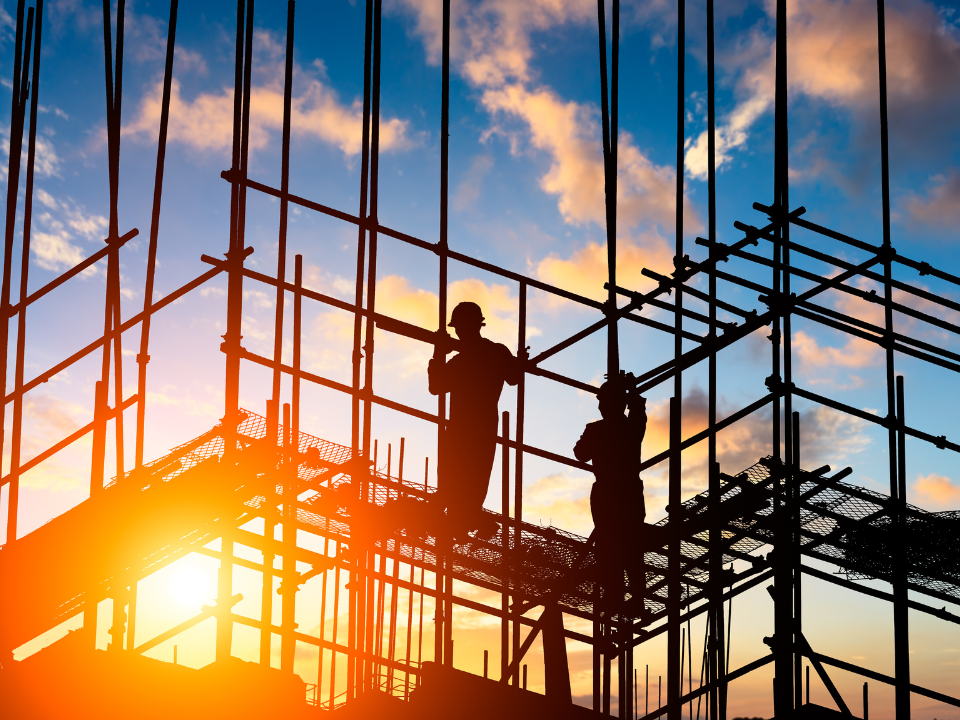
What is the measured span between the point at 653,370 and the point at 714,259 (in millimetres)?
1140

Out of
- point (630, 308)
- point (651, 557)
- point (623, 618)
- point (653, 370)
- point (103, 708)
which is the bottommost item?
point (103, 708)

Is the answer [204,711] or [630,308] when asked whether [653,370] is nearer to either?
[630,308]

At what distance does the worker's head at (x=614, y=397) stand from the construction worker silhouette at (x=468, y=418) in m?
1.16

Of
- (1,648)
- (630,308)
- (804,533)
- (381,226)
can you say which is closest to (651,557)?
(804,533)

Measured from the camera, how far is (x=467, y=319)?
6.69 m

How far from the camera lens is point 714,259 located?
7883mm

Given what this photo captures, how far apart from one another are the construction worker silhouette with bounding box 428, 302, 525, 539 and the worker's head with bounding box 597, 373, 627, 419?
1164 mm

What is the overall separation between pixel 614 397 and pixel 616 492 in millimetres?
842

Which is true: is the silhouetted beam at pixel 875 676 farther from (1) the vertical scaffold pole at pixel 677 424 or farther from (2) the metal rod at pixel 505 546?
(2) the metal rod at pixel 505 546

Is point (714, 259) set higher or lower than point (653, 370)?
higher

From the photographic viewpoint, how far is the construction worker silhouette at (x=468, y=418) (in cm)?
652

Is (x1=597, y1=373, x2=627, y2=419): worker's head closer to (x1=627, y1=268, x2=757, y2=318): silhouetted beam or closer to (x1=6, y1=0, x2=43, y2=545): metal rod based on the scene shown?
(x1=627, y1=268, x2=757, y2=318): silhouetted beam

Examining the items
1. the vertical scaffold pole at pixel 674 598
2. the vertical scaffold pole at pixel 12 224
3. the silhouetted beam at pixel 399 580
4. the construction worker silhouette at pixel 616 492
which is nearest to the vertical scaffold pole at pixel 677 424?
the vertical scaffold pole at pixel 674 598

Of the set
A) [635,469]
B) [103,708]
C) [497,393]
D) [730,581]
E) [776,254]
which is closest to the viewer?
[103,708]
